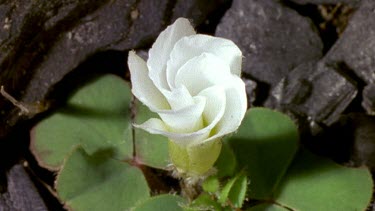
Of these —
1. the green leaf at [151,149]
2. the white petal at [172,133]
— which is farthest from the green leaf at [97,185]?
the white petal at [172,133]

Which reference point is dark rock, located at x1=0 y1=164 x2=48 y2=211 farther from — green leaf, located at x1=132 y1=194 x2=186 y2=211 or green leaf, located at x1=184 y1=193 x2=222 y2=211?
green leaf, located at x1=184 y1=193 x2=222 y2=211

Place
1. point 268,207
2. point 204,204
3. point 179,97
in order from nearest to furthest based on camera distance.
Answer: point 179,97 → point 204,204 → point 268,207

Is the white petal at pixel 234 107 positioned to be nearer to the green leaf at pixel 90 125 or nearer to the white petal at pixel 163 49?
the white petal at pixel 163 49

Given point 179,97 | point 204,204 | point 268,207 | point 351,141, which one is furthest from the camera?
point 351,141

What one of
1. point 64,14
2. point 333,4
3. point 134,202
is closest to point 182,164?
point 134,202

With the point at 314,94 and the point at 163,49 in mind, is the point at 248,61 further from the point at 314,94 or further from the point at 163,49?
the point at 163,49

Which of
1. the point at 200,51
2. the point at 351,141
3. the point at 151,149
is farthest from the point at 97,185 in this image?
the point at 351,141
